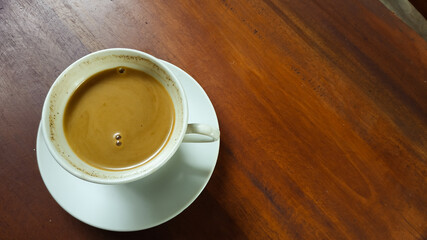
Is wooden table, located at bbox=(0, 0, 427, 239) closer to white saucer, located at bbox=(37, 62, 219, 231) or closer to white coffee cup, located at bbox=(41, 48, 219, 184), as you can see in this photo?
white saucer, located at bbox=(37, 62, 219, 231)

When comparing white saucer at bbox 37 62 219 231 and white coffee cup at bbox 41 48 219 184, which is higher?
white coffee cup at bbox 41 48 219 184

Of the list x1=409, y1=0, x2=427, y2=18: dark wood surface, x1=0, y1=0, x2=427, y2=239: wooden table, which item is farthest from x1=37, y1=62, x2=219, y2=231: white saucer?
x1=409, y1=0, x2=427, y2=18: dark wood surface

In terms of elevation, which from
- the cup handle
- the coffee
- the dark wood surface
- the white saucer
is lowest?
the white saucer

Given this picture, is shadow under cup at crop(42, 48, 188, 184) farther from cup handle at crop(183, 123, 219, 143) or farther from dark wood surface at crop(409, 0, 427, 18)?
dark wood surface at crop(409, 0, 427, 18)

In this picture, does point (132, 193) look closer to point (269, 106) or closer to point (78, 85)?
point (78, 85)

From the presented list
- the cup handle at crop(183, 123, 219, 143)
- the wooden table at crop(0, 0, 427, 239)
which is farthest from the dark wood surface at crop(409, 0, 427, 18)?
the cup handle at crop(183, 123, 219, 143)

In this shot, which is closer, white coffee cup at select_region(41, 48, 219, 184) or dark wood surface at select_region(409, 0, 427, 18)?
white coffee cup at select_region(41, 48, 219, 184)

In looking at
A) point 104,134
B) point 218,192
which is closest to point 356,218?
point 218,192
